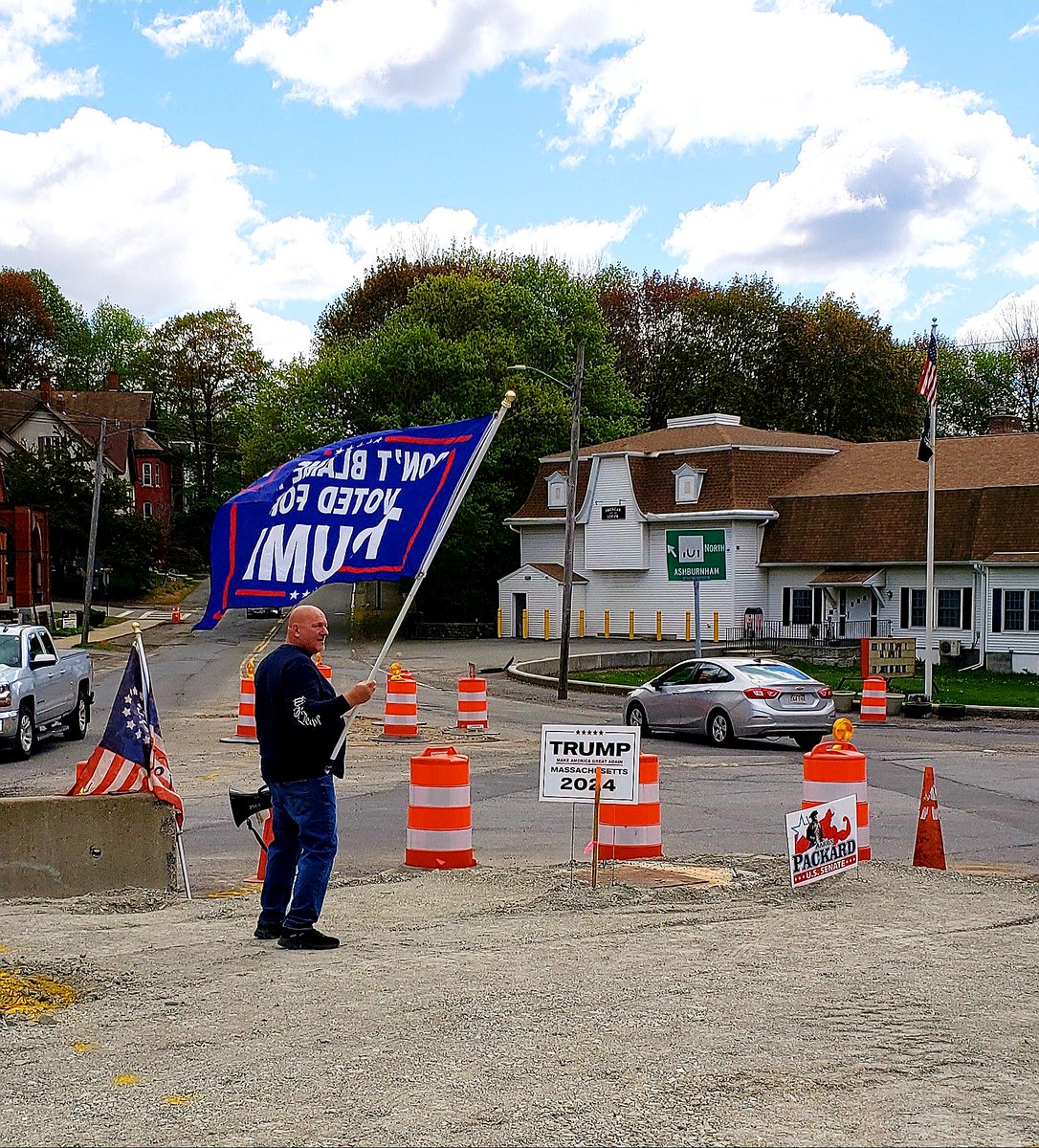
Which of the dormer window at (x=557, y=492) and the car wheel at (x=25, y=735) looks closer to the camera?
the car wheel at (x=25, y=735)

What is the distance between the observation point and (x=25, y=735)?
19.5 m

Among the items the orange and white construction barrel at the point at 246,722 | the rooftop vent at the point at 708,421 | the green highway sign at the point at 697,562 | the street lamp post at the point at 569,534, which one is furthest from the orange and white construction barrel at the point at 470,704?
the rooftop vent at the point at 708,421

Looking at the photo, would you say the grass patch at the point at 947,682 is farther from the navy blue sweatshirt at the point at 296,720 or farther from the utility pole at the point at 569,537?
the navy blue sweatshirt at the point at 296,720

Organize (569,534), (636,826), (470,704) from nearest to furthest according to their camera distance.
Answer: (636,826) → (470,704) → (569,534)

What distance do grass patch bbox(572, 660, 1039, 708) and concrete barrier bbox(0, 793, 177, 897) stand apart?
23995mm

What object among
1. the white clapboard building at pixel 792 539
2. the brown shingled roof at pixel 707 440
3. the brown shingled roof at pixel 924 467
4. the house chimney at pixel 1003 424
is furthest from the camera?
the house chimney at pixel 1003 424

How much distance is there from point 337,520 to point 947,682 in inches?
1249

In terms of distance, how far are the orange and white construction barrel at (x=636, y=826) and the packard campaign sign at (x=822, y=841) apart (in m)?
1.44

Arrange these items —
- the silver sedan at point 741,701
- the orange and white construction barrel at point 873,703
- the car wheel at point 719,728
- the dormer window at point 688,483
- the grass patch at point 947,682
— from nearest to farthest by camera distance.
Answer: the silver sedan at point 741,701 < the car wheel at point 719,728 < the orange and white construction barrel at point 873,703 < the grass patch at point 947,682 < the dormer window at point 688,483

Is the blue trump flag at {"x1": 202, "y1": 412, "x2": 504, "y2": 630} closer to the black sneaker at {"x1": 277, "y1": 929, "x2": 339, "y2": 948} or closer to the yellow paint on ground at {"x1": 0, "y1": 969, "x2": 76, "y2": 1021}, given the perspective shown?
the black sneaker at {"x1": 277, "y1": 929, "x2": 339, "y2": 948}

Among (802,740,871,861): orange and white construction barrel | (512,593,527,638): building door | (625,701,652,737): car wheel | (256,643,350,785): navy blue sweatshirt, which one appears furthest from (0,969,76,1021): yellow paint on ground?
(512,593,527,638): building door

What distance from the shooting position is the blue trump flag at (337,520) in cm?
980

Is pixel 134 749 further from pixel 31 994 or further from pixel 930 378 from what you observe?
pixel 930 378

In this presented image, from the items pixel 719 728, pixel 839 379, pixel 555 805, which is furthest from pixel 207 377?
pixel 555 805
